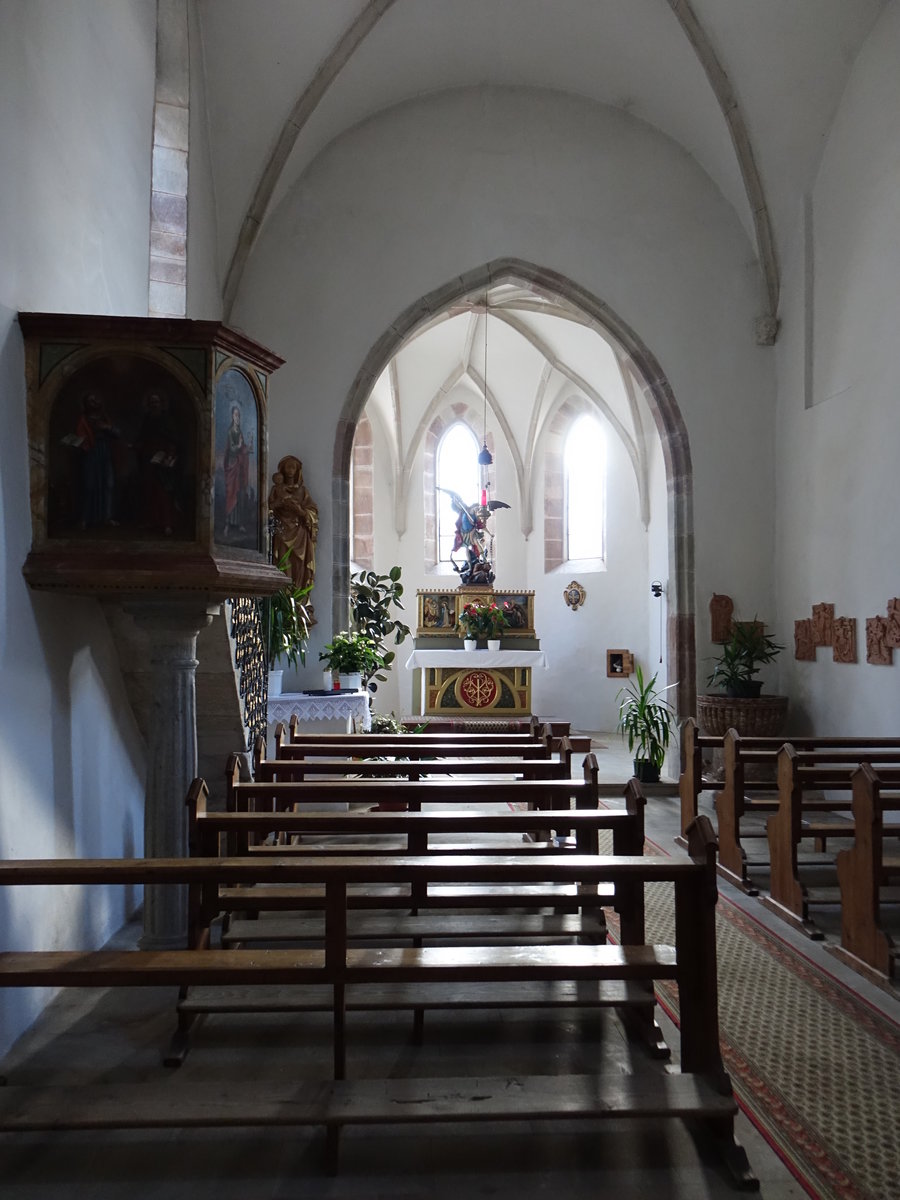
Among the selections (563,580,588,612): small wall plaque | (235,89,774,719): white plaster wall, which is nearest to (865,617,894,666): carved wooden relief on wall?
(235,89,774,719): white plaster wall

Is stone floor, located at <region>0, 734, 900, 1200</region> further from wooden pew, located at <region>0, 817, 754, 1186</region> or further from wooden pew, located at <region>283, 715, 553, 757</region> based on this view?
wooden pew, located at <region>283, 715, 553, 757</region>

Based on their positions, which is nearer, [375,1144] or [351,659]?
[375,1144]

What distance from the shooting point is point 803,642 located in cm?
939

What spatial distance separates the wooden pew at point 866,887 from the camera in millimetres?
4250

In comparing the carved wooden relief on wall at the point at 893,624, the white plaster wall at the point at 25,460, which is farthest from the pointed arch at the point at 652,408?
the white plaster wall at the point at 25,460

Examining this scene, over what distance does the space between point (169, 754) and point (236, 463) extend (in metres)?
1.40

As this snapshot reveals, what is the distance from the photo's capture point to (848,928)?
4.57 meters

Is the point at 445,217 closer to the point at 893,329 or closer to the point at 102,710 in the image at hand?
the point at 893,329

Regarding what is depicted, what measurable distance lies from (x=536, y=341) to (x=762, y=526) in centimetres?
657

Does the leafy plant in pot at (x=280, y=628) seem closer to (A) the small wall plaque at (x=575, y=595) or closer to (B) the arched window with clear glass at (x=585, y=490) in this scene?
(A) the small wall plaque at (x=575, y=595)

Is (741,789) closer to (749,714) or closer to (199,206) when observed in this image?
(749,714)

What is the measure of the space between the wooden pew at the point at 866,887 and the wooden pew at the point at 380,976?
1744mm

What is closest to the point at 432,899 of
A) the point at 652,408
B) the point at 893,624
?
the point at 893,624

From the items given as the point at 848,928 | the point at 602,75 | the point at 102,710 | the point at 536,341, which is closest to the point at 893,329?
the point at 602,75
